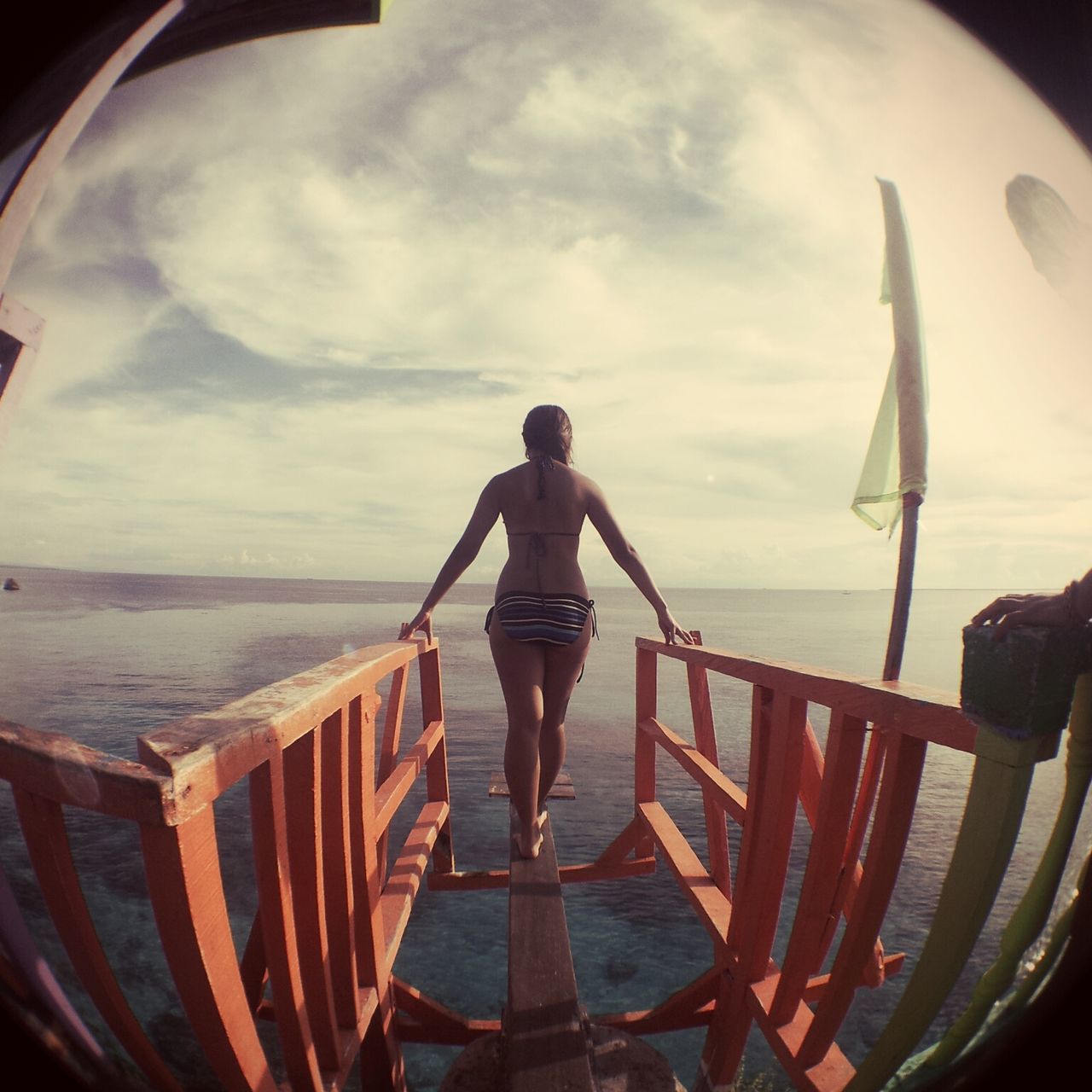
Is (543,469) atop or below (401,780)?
atop

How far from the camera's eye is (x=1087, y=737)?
3.02 ft

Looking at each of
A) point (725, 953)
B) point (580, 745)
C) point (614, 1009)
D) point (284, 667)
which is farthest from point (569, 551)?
point (284, 667)

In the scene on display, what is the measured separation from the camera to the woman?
123 inches

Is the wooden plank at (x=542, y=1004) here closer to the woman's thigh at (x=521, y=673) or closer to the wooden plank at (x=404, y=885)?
the wooden plank at (x=404, y=885)

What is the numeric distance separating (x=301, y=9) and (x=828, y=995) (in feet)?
11.7

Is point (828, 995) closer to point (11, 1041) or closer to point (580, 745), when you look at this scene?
point (11, 1041)

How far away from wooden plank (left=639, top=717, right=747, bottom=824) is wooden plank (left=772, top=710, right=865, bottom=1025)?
1.42ft

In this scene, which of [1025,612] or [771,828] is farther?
[771,828]

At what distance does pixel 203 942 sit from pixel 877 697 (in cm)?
155

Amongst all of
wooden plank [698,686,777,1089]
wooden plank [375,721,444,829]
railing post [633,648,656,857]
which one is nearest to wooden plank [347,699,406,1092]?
wooden plank [375,721,444,829]

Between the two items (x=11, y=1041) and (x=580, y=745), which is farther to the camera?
(x=580, y=745)

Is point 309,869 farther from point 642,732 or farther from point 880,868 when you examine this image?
point 642,732

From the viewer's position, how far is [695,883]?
9.51ft

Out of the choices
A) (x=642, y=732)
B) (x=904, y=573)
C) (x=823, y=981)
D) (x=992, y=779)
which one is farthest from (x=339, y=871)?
(x=904, y=573)
